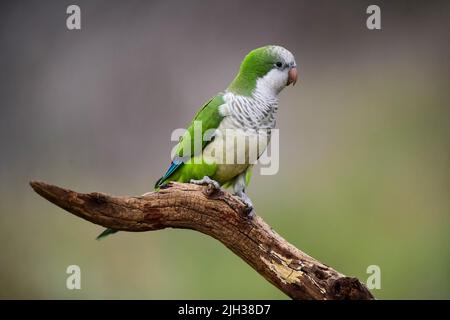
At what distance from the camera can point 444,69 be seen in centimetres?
353

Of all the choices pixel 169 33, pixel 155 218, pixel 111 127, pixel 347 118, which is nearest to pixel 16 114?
pixel 111 127

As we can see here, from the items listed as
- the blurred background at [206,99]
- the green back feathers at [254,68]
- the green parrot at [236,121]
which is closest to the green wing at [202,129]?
the green parrot at [236,121]

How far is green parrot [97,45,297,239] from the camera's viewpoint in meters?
2.08

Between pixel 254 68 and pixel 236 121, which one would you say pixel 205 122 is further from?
pixel 254 68

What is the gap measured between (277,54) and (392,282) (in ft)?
6.15

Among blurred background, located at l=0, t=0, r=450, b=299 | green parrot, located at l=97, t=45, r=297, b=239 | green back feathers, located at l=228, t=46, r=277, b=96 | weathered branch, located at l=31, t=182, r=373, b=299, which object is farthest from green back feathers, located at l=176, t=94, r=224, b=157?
blurred background, located at l=0, t=0, r=450, b=299

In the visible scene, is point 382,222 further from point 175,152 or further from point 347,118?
point 175,152

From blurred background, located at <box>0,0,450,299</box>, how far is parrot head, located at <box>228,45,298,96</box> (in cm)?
127

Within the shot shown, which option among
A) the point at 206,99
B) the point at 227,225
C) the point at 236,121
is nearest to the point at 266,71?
the point at 236,121

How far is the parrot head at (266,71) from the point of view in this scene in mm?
2133

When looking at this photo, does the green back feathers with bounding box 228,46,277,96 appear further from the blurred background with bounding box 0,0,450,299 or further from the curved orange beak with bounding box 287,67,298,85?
the blurred background with bounding box 0,0,450,299

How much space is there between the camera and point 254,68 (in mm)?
2145

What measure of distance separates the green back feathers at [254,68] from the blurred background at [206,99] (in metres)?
1.26

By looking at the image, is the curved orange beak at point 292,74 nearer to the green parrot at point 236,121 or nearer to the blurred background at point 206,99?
the green parrot at point 236,121
